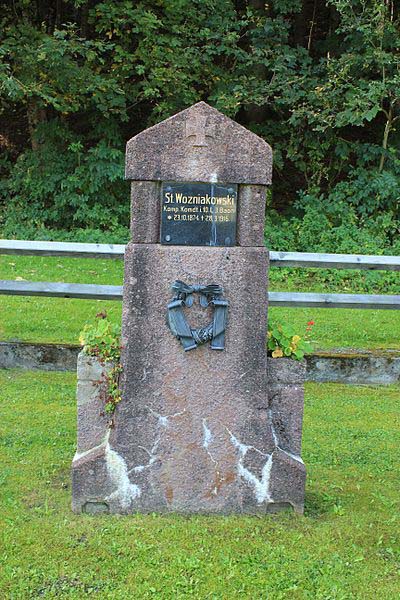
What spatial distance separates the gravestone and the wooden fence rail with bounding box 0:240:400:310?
262 centimetres

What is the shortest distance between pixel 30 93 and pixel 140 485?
33.5 feet

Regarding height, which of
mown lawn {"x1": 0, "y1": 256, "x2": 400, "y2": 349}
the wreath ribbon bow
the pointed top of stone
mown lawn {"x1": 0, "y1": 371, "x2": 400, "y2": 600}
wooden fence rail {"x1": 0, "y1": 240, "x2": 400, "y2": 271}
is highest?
the pointed top of stone

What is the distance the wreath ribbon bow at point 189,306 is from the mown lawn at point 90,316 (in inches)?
132

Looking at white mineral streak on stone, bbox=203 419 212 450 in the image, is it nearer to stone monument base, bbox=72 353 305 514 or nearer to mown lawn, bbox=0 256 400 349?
stone monument base, bbox=72 353 305 514

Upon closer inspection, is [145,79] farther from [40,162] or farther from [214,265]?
[214,265]

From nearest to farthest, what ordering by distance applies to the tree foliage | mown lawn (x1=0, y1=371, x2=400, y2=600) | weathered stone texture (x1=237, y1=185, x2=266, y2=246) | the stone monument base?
mown lawn (x1=0, y1=371, x2=400, y2=600)
weathered stone texture (x1=237, y1=185, x2=266, y2=246)
the stone monument base
the tree foliage

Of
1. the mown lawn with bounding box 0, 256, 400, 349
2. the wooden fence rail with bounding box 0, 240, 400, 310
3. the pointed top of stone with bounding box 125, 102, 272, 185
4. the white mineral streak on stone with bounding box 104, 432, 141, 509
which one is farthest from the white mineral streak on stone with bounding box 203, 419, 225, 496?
the mown lawn with bounding box 0, 256, 400, 349

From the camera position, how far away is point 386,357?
21.9 ft

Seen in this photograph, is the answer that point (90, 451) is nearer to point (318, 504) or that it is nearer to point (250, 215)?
point (318, 504)

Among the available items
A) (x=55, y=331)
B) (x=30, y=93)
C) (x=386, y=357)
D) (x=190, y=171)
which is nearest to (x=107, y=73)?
(x=30, y=93)

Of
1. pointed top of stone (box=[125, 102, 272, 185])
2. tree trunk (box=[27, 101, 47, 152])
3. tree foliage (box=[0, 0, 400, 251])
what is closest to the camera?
pointed top of stone (box=[125, 102, 272, 185])

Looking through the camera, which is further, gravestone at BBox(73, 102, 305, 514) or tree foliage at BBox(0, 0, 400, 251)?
tree foliage at BBox(0, 0, 400, 251)

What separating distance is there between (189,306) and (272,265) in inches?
115

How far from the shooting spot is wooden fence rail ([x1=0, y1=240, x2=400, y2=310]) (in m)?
6.47
